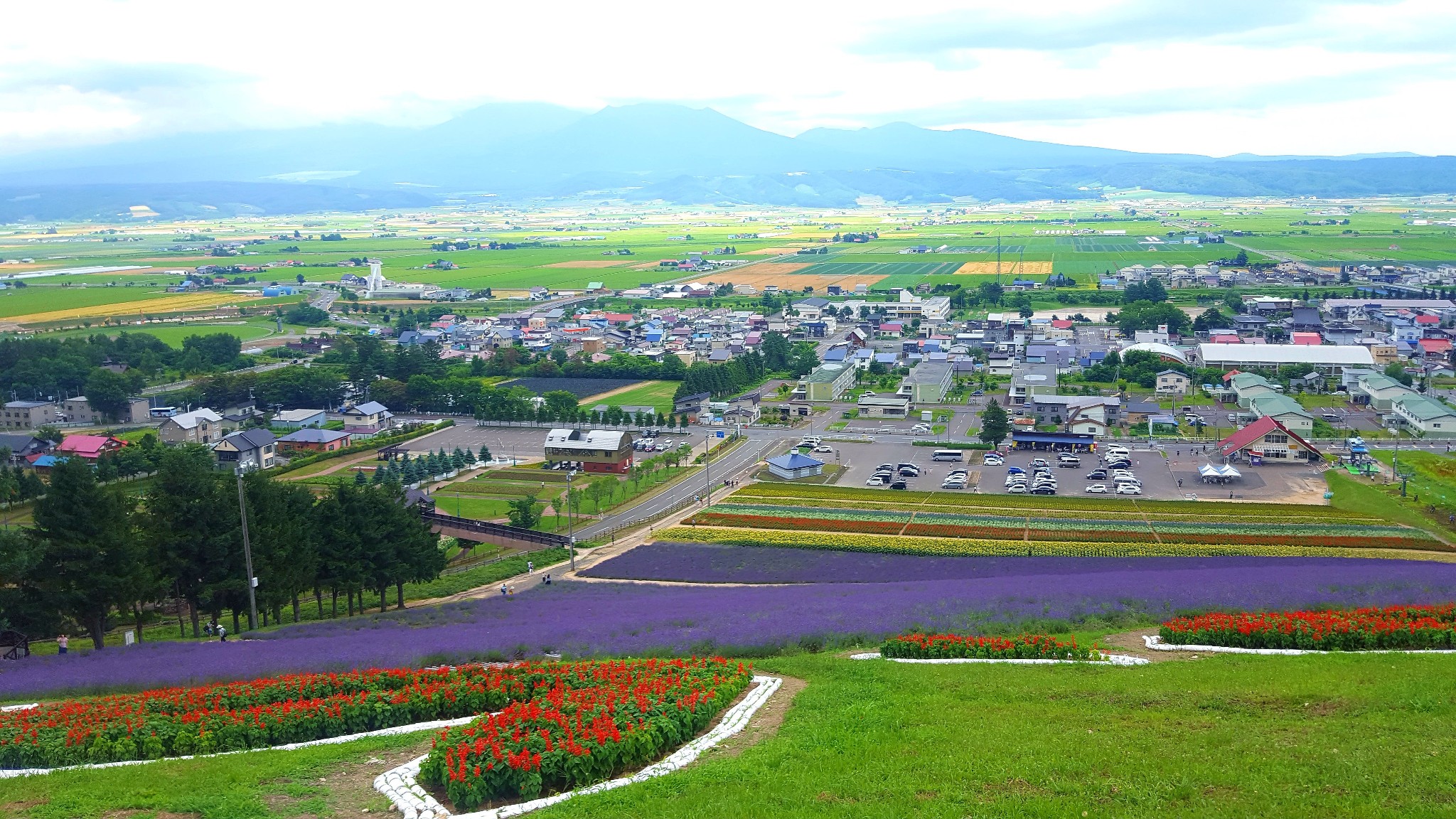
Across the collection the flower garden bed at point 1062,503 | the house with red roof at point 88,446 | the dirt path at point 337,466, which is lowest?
the dirt path at point 337,466

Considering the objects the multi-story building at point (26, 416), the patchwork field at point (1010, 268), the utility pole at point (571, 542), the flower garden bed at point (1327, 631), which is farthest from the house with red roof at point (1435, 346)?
the multi-story building at point (26, 416)

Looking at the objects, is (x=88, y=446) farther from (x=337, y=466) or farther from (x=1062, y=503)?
(x=1062, y=503)

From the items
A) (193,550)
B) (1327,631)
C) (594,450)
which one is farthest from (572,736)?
(594,450)

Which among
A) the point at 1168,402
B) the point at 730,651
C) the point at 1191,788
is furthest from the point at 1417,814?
the point at 1168,402

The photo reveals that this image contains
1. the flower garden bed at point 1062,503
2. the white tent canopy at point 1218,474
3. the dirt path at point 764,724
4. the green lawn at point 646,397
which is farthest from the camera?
the green lawn at point 646,397

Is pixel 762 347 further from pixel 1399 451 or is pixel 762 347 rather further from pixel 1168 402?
pixel 1399 451

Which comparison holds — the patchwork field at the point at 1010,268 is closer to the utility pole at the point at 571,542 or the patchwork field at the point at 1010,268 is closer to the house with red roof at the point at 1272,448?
the house with red roof at the point at 1272,448
